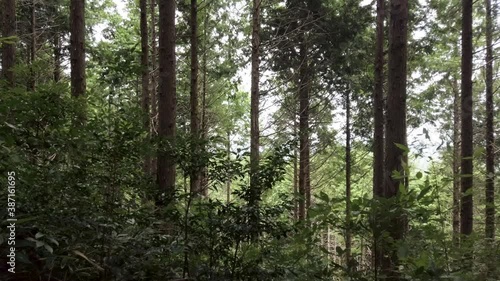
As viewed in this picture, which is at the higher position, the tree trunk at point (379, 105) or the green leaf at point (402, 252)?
the tree trunk at point (379, 105)

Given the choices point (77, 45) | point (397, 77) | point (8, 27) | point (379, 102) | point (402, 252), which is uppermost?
point (8, 27)

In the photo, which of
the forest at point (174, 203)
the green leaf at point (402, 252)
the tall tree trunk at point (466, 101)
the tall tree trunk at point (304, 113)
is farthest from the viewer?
the tall tree trunk at point (304, 113)

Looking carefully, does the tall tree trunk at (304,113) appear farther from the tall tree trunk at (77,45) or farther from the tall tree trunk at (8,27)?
the tall tree trunk at (8,27)

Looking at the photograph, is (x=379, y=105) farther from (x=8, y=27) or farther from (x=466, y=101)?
(x=8, y=27)

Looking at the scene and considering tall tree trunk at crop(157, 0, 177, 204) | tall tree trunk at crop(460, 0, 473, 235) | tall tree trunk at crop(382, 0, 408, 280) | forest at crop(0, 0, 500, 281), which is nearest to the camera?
forest at crop(0, 0, 500, 281)

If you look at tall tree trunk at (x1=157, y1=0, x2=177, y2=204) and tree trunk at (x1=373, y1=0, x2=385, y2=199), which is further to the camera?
tree trunk at (x1=373, y1=0, x2=385, y2=199)

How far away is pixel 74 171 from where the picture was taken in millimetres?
3461

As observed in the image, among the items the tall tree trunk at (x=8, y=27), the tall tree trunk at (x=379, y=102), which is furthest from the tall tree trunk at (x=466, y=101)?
the tall tree trunk at (x=8, y=27)

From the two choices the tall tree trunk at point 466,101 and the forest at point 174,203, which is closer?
the forest at point 174,203

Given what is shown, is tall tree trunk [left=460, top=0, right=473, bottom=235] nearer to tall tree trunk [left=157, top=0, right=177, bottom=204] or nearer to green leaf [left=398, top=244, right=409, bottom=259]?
tall tree trunk [left=157, top=0, right=177, bottom=204]

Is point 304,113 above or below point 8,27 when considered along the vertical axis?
below

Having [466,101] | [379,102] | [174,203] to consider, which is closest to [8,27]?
[174,203]

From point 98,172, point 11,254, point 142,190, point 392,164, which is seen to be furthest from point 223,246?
point 392,164

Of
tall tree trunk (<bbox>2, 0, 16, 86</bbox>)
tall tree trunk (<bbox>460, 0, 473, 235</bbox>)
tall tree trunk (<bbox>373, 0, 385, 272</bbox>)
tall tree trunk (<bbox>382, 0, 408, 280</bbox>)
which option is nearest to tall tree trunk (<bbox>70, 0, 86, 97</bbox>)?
tall tree trunk (<bbox>2, 0, 16, 86</bbox>)
